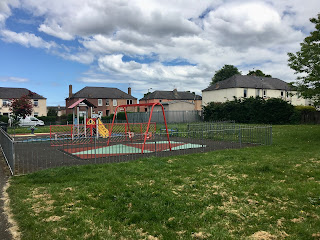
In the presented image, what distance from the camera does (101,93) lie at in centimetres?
6141

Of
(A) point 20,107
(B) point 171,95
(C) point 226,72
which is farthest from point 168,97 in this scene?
(A) point 20,107

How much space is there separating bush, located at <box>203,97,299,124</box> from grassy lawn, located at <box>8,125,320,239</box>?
81.6 feet

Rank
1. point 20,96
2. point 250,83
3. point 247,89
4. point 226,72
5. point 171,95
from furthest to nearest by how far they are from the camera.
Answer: point 171,95, point 226,72, point 20,96, point 250,83, point 247,89

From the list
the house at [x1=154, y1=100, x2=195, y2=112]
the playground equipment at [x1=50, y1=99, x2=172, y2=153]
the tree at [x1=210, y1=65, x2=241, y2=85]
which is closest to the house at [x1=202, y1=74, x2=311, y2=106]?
the house at [x1=154, y1=100, x2=195, y2=112]

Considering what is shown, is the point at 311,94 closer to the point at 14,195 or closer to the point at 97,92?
the point at 14,195

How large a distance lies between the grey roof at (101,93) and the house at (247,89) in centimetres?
2252

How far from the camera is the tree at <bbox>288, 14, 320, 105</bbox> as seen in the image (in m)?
15.0

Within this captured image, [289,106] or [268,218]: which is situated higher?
[289,106]

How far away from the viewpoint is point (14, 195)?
233 inches

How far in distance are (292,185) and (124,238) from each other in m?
4.63

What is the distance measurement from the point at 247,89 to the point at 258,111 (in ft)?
45.8

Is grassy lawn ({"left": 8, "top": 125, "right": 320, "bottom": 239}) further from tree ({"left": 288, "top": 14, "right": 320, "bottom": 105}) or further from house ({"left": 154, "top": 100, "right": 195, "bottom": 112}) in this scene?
house ({"left": 154, "top": 100, "right": 195, "bottom": 112})

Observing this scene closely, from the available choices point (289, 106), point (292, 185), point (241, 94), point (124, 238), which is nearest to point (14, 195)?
point (124, 238)

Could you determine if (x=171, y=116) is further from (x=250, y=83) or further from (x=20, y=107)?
(x=20, y=107)
